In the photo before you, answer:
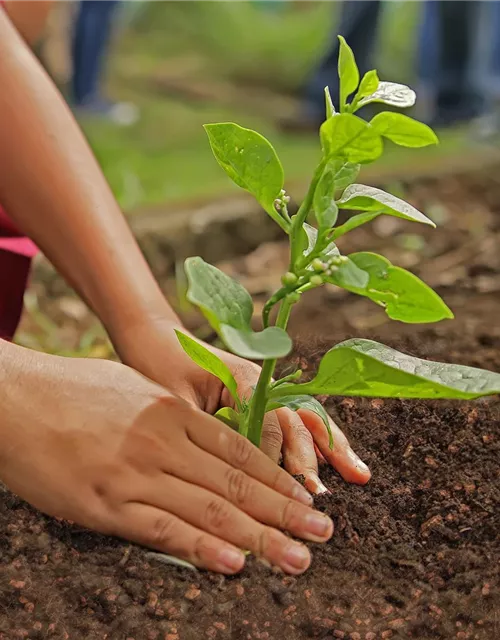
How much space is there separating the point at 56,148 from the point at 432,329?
71 cm

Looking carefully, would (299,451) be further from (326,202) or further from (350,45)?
(350,45)

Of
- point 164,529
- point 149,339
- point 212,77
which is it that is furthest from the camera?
point 212,77

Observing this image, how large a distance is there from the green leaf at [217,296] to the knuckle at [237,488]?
0.49 feet

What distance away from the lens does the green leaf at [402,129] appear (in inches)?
27.5

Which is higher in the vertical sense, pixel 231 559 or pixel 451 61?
pixel 231 559

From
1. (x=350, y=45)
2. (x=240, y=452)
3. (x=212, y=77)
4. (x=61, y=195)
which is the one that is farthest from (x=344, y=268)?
(x=212, y=77)

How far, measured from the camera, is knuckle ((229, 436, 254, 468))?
83 cm

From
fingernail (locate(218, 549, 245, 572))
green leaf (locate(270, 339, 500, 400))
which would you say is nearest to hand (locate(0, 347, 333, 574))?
fingernail (locate(218, 549, 245, 572))

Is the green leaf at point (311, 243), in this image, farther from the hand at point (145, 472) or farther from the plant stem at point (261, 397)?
the hand at point (145, 472)

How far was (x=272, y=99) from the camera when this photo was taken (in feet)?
12.8

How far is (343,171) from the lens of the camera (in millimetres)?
764

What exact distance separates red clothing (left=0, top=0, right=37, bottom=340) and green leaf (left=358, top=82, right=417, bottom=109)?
28.6 inches

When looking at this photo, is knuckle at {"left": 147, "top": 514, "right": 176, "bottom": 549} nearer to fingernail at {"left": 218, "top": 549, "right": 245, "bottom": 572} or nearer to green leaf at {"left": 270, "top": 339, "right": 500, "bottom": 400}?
fingernail at {"left": 218, "top": 549, "right": 245, "bottom": 572}

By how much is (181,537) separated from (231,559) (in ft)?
0.17
